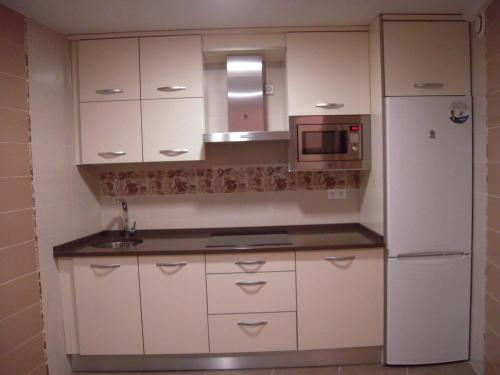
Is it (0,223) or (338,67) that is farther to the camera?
(338,67)

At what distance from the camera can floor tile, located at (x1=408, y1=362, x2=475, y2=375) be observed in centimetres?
185

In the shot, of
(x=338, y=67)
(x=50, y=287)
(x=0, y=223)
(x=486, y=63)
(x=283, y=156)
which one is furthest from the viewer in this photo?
(x=283, y=156)

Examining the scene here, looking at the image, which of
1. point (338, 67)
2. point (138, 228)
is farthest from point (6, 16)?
point (338, 67)

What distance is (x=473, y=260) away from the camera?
1.86m

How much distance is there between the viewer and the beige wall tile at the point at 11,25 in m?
1.59

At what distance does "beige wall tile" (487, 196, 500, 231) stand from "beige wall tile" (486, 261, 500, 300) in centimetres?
24

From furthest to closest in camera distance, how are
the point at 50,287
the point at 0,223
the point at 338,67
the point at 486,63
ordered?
1. the point at 338,67
2. the point at 50,287
3. the point at 486,63
4. the point at 0,223

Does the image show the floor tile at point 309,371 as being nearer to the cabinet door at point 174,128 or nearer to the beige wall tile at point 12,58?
the cabinet door at point 174,128

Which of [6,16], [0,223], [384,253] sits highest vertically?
[6,16]

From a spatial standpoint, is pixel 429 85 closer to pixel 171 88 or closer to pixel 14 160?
pixel 171 88

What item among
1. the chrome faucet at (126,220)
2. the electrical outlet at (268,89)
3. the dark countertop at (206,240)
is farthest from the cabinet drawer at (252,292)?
the electrical outlet at (268,89)

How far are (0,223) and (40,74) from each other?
92 cm

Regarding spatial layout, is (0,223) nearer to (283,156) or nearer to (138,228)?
(138,228)

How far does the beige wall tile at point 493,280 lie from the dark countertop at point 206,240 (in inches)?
24.4
